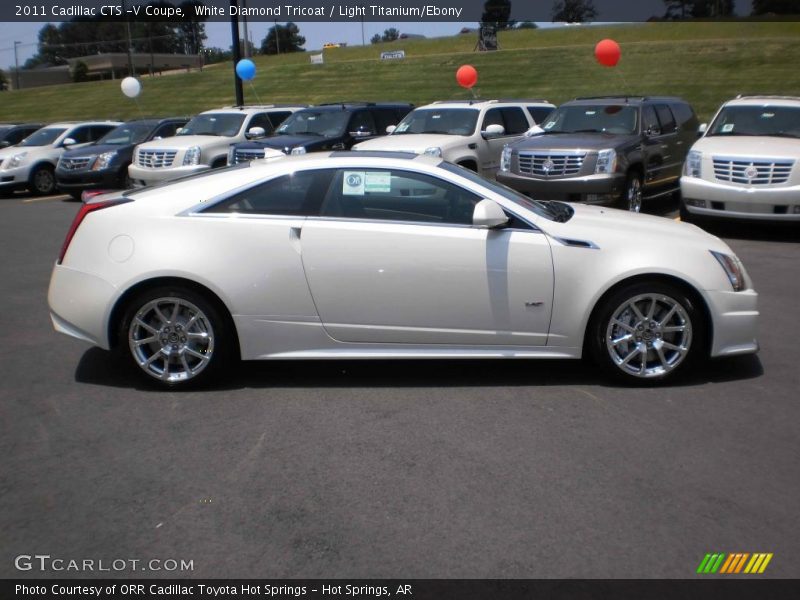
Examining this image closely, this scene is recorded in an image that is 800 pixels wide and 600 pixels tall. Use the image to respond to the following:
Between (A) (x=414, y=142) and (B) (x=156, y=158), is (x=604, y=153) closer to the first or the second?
(A) (x=414, y=142)

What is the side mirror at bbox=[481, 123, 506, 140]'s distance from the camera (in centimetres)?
1394

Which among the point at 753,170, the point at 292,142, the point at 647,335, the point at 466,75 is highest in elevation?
the point at 466,75

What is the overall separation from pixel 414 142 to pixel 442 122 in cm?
151

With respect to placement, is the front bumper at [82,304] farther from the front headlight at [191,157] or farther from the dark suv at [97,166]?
the dark suv at [97,166]

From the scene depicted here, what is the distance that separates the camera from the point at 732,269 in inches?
217

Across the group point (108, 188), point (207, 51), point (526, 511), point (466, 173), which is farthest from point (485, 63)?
point (207, 51)

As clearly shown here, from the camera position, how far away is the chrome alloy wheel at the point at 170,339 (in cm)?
545

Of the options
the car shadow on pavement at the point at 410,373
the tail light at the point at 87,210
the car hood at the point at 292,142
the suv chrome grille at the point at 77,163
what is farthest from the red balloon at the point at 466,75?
the tail light at the point at 87,210

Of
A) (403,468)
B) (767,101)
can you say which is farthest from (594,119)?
(403,468)

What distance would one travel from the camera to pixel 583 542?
3521mm

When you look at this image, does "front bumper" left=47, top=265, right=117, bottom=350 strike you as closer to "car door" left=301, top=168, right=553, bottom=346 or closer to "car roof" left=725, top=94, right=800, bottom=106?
"car door" left=301, top=168, right=553, bottom=346

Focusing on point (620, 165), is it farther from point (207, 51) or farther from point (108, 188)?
point (207, 51)

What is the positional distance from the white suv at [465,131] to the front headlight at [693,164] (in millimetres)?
3523

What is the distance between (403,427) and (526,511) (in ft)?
3.95
